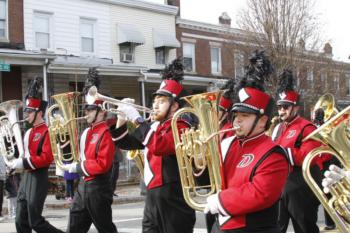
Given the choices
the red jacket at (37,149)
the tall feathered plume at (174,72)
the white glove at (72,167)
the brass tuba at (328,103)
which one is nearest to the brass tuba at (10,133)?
the red jacket at (37,149)

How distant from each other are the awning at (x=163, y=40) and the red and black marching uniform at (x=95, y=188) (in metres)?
19.4

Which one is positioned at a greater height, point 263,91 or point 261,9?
point 261,9

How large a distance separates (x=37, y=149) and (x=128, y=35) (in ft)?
56.7

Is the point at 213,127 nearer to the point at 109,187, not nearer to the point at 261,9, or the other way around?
the point at 109,187

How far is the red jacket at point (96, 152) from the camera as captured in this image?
20.6 ft

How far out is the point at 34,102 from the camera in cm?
752

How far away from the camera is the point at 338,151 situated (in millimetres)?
3848

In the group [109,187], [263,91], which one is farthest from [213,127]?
[109,187]

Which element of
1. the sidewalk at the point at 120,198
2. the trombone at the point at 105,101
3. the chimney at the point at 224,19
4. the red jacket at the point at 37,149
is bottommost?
the sidewalk at the point at 120,198

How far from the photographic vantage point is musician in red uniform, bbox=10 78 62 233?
22.7 ft

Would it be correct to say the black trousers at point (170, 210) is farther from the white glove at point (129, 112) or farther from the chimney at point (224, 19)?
the chimney at point (224, 19)

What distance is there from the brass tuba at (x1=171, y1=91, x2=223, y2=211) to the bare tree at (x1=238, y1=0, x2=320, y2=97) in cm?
2012

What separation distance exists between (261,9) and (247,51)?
1916mm

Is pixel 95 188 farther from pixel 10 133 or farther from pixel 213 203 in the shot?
pixel 213 203
